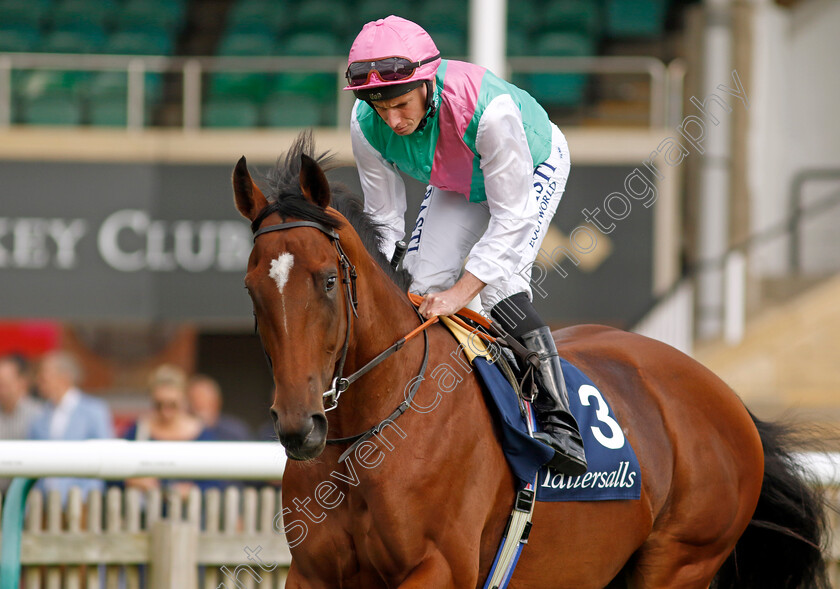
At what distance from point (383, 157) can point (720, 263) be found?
6.26m

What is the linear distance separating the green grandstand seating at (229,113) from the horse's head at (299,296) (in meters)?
7.00

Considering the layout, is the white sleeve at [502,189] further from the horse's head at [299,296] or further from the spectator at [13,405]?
the spectator at [13,405]

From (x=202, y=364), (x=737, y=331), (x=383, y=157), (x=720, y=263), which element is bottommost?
(x=202, y=364)

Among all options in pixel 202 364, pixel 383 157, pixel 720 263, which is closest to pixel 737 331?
pixel 720 263

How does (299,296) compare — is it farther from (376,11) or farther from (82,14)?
(82,14)

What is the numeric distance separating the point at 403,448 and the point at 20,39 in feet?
32.4

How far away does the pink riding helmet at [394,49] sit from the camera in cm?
266

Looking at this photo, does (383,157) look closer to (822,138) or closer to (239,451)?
(239,451)

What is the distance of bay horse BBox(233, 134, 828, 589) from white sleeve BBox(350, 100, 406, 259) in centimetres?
28

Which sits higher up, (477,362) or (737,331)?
(477,362)

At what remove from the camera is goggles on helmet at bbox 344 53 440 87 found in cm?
264

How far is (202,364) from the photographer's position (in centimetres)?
1063

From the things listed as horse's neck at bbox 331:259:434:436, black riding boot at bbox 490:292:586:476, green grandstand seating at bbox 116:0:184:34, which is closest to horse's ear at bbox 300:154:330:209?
horse's neck at bbox 331:259:434:436

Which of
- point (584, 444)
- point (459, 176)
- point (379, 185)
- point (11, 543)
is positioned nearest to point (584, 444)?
point (584, 444)
